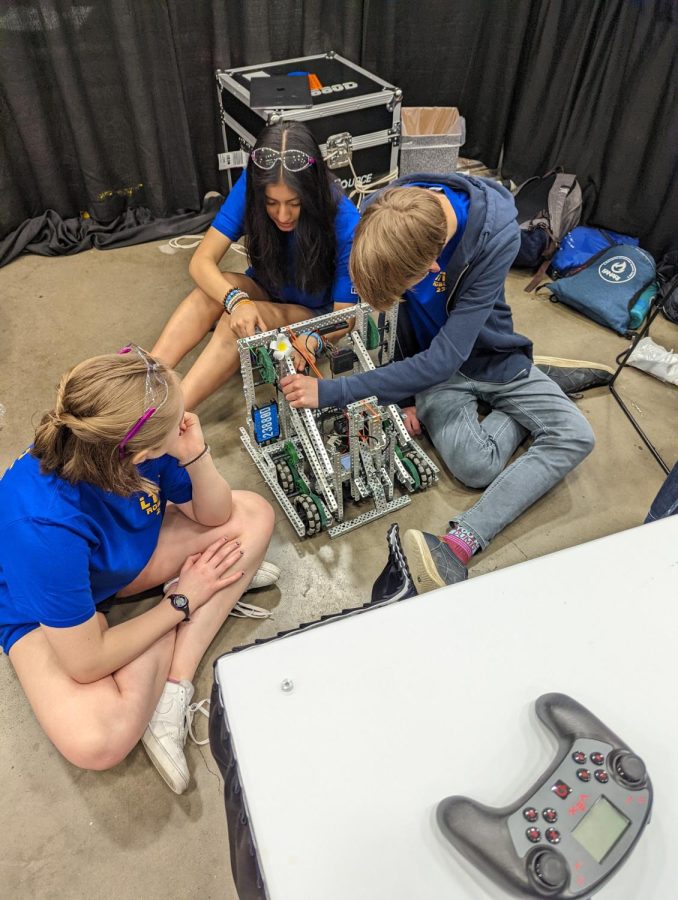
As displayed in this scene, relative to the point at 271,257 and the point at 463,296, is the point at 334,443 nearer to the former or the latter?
the point at 463,296

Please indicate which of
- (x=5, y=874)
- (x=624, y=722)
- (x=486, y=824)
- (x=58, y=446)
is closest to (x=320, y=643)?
(x=486, y=824)

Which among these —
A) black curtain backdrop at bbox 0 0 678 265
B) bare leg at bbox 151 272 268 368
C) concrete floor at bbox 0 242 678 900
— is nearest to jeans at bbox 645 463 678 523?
concrete floor at bbox 0 242 678 900

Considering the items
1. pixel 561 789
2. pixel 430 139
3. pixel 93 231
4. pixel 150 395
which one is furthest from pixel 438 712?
pixel 93 231

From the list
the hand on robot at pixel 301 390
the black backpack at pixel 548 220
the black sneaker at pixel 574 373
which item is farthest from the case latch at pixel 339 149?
the hand on robot at pixel 301 390

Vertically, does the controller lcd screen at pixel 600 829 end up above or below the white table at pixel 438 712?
above

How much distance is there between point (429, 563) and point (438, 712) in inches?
34.9

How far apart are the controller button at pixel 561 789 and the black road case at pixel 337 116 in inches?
99.4

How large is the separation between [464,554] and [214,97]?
8.27ft

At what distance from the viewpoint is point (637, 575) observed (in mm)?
866

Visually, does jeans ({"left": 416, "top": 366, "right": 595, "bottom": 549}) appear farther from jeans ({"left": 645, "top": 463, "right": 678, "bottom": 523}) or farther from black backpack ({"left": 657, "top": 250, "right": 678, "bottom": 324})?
black backpack ({"left": 657, "top": 250, "right": 678, "bottom": 324})

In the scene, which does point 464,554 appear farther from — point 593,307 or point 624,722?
point 593,307

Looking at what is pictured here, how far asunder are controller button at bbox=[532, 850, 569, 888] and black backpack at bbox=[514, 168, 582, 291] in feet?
8.78

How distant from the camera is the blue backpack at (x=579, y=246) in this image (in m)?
2.90

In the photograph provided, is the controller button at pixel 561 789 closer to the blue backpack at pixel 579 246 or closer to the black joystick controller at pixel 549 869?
the black joystick controller at pixel 549 869
